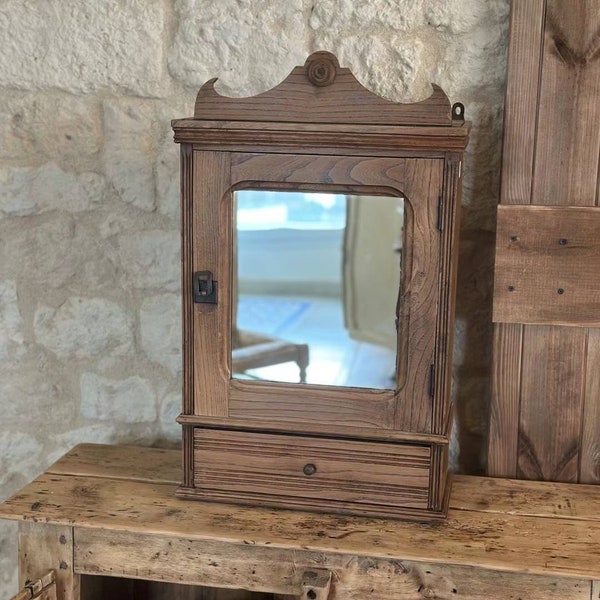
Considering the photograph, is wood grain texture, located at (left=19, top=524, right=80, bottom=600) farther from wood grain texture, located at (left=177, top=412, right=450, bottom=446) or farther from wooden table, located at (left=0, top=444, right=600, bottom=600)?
wood grain texture, located at (left=177, top=412, right=450, bottom=446)

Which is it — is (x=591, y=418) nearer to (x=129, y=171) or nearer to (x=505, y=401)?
(x=505, y=401)

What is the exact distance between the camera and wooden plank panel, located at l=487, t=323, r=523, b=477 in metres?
1.69

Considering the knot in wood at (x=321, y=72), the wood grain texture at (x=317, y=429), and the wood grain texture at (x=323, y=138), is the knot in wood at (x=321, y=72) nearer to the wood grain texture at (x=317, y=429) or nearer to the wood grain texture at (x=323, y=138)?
the wood grain texture at (x=323, y=138)

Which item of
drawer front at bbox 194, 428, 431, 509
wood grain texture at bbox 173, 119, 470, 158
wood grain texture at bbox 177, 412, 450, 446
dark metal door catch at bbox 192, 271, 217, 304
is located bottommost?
drawer front at bbox 194, 428, 431, 509

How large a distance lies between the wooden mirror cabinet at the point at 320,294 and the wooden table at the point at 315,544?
0.06 meters

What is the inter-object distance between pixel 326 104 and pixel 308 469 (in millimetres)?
661

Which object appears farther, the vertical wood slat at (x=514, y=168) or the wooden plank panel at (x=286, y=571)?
the vertical wood slat at (x=514, y=168)

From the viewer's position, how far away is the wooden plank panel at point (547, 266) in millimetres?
1624

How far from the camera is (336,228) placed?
4.94 feet

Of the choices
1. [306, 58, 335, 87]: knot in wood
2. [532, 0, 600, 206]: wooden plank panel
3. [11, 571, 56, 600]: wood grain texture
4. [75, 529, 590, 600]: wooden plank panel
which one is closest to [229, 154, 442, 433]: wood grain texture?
[306, 58, 335, 87]: knot in wood

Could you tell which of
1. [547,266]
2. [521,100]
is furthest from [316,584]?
[521,100]

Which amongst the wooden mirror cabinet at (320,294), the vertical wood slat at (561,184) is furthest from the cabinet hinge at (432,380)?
the vertical wood slat at (561,184)

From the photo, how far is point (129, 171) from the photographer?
1.86 m

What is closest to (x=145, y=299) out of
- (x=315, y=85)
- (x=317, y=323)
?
(x=317, y=323)
